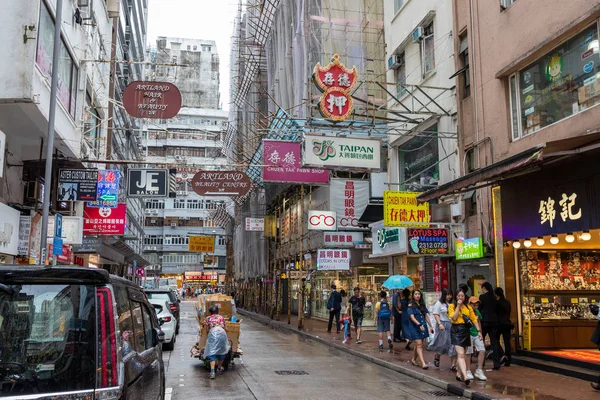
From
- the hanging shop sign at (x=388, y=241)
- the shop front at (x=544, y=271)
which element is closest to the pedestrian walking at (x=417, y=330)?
the shop front at (x=544, y=271)

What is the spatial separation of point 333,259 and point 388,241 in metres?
4.23

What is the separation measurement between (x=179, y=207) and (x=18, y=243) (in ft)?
255

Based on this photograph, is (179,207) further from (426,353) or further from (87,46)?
(426,353)

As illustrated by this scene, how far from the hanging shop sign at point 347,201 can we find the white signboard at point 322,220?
1.40 meters

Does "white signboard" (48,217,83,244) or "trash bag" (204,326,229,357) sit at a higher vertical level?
"white signboard" (48,217,83,244)

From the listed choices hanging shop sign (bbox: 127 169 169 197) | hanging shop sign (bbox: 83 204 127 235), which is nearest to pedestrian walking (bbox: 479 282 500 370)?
hanging shop sign (bbox: 127 169 169 197)

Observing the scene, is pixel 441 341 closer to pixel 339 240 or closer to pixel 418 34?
pixel 418 34

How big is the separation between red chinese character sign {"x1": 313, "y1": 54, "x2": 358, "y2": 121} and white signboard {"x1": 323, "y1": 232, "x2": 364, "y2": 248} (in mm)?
9065

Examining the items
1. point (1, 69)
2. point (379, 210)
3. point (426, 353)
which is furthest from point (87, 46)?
point (426, 353)

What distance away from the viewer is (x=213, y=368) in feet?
37.9

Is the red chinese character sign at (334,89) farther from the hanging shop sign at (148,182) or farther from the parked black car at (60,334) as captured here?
the parked black car at (60,334)

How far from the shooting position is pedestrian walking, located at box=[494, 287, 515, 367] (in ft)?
42.3

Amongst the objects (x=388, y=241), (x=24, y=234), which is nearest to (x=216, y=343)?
(x=24, y=234)

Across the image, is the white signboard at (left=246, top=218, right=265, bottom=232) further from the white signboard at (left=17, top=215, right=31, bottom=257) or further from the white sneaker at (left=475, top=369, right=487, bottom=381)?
the white sneaker at (left=475, top=369, right=487, bottom=381)
